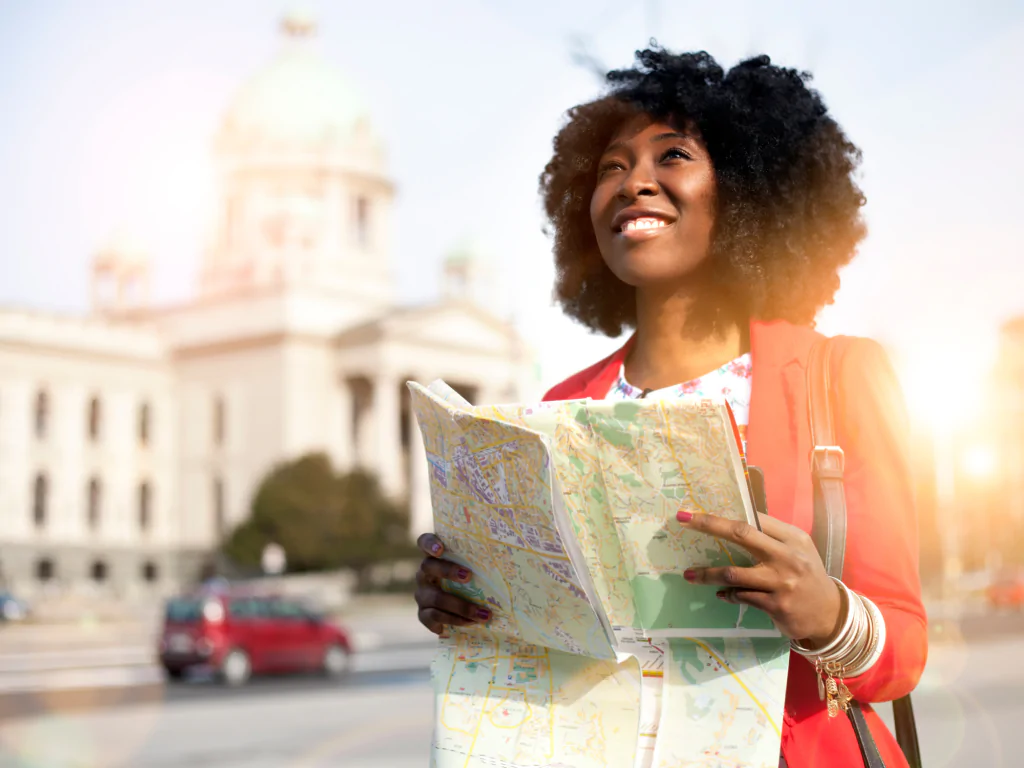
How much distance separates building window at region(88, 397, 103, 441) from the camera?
75119mm

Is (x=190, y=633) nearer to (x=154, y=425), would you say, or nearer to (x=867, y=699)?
(x=867, y=699)

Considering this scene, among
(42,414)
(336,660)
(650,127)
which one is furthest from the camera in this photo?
(42,414)

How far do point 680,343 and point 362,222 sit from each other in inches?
3311

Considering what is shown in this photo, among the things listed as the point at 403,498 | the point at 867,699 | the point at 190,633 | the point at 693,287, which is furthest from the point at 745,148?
the point at 403,498

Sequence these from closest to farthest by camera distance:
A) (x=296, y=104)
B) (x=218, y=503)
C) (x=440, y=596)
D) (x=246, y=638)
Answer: (x=440, y=596), (x=246, y=638), (x=218, y=503), (x=296, y=104)

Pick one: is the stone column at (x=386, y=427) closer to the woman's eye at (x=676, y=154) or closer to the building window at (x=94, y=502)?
the building window at (x=94, y=502)

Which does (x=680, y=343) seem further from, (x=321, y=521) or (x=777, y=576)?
(x=321, y=521)

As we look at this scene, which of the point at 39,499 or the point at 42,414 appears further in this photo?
the point at 39,499

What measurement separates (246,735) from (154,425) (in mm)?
65847

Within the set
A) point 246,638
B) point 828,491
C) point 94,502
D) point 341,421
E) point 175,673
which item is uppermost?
point 341,421

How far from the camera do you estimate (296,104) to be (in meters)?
83.8

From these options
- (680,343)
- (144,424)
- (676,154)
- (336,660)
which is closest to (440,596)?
(680,343)

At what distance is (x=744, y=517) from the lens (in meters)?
2.03

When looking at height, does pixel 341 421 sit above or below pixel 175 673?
above
